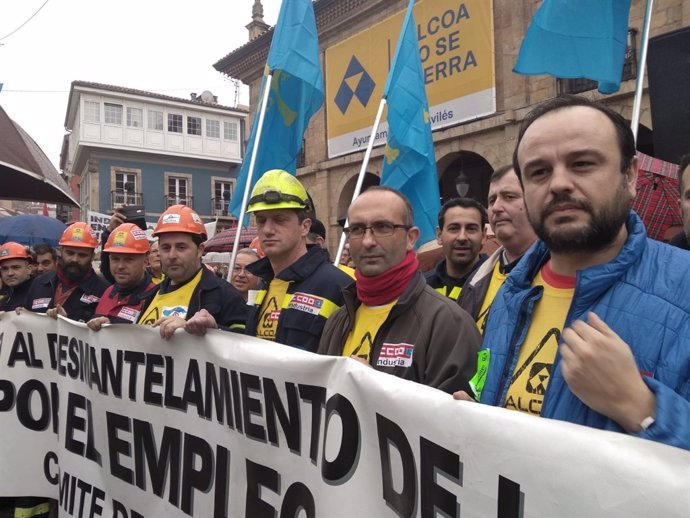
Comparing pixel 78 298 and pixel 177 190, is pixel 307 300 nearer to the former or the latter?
pixel 78 298

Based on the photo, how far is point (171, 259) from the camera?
11.6ft

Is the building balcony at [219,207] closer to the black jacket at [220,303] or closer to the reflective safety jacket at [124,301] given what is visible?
the reflective safety jacket at [124,301]

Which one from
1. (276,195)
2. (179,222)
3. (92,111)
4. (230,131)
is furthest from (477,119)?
(230,131)

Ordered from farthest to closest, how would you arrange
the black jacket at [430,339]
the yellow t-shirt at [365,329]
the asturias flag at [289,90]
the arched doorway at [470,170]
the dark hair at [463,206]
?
the arched doorway at [470,170], the asturias flag at [289,90], the dark hair at [463,206], the yellow t-shirt at [365,329], the black jacket at [430,339]

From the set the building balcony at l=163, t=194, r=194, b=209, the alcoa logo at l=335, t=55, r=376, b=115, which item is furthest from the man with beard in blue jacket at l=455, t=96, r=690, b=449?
the building balcony at l=163, t=194, r=194, b=209

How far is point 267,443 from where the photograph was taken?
213 cm

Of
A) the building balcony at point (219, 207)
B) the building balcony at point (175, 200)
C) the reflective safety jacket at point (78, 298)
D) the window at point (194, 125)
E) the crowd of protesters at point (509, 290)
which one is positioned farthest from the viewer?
the window at point (194, 125)

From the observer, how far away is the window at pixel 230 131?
1566 inches

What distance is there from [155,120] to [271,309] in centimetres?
3747

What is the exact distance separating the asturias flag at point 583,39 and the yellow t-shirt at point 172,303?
116 inches

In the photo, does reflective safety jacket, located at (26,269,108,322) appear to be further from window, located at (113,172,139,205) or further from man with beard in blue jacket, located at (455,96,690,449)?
window, located at (113,172,139,205)

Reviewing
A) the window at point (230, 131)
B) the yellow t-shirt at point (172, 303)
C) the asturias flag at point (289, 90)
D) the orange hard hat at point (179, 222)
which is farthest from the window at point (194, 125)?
the yellow t-shirt at point (172, 303)

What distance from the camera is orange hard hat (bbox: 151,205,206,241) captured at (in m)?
3.61

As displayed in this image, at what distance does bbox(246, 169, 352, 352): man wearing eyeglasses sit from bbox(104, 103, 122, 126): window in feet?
119
